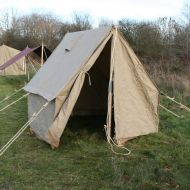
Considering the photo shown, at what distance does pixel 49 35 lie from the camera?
3975 centimetres

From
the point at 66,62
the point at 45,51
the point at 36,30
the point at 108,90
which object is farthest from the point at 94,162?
the point at 36,30

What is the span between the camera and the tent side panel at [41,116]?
22.1 ft

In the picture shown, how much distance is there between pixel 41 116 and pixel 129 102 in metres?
1.60

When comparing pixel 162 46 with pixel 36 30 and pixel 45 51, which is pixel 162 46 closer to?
pixel 45 51

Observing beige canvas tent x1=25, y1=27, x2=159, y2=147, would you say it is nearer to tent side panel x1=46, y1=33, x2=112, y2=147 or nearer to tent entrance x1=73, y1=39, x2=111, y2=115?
tent side panel x1=46, y1=33, x2=112, y2=147

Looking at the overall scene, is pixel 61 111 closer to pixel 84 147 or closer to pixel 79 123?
pixel 84 147

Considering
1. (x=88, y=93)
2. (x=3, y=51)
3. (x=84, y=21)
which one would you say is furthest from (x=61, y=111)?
(x=84, y=21)

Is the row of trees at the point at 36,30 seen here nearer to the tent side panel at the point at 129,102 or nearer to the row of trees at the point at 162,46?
the row of trees at the point at 162,46

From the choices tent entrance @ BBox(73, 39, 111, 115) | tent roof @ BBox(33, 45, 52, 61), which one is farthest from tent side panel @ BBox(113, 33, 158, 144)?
tent roof @ BBox(33, 45, 52, 61)

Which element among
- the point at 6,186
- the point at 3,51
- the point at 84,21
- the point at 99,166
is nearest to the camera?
the point at 6,186

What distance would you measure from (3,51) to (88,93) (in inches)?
642

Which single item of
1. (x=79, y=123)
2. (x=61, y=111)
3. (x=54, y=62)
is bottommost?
(x=79, y=123)

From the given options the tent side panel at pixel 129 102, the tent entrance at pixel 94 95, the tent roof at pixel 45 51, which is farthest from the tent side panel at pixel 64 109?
the tent roof at pixel 45 51

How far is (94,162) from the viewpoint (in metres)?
5.81
